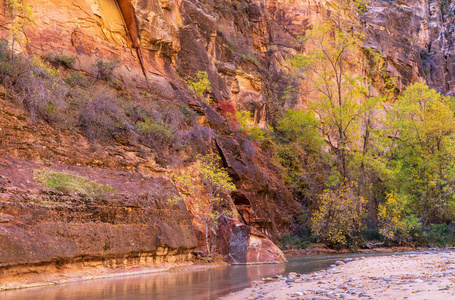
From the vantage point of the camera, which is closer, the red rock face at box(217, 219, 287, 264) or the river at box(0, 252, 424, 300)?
the river at box(0, 252, 424, 300)

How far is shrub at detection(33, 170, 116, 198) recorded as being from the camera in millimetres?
11922

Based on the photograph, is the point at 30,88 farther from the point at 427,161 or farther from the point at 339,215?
the point at 427,161

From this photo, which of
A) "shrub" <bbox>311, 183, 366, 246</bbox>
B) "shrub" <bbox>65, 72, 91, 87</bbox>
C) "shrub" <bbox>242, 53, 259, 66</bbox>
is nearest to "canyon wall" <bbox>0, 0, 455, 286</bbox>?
"shrub" <bbox>242, 53, 259, 66</bbox>

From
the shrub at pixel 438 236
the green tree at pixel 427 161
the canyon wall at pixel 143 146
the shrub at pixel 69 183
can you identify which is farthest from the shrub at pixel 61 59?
the shrub at pixel 438 236

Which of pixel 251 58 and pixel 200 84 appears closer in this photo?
pixel 200 84

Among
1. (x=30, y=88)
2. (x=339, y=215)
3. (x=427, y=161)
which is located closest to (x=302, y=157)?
(x=427, y=161)

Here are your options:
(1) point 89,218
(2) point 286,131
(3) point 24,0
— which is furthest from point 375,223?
(3) point 24,0

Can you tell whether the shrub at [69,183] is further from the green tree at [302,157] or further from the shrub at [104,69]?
the green tree at [302,157]

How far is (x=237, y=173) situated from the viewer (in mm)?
24906

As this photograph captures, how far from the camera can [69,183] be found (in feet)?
40.8

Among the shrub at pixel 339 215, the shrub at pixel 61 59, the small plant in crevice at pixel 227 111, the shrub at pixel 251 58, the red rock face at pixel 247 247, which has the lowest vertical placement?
the red rock face at pixel 247 247

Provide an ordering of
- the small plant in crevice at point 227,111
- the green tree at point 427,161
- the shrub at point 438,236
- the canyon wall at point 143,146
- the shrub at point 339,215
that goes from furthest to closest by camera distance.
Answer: the small plant in crevice at point 227,111, the green tree at point 427,161, the shrub at point 438,236, the shrub at point 339,215, the canyon wall at point 143,146

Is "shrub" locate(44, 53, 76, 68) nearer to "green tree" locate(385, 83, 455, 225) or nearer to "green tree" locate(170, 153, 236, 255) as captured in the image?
"green tree" locate(170, 153, 236, 255)

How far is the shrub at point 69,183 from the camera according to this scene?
1192 cm
